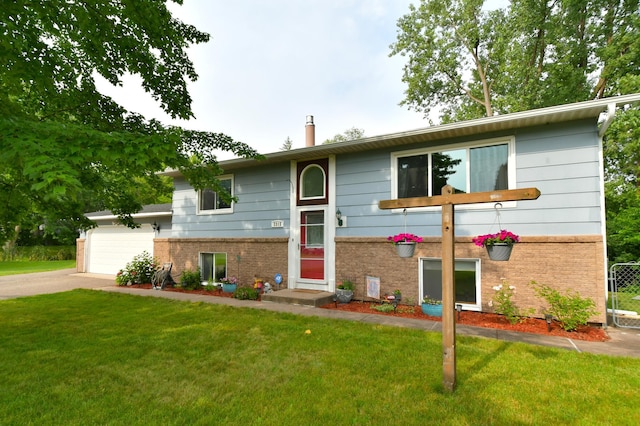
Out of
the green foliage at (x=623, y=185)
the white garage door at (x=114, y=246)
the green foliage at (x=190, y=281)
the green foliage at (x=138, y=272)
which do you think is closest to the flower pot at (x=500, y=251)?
the green foliage at (x=190, y=281)

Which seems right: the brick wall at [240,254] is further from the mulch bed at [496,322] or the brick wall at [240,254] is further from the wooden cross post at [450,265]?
the wooden cross post at [450,265]

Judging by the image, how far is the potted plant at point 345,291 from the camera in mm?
7492

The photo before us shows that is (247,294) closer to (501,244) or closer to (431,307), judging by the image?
(431,307)

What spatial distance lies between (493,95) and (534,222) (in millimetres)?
14869

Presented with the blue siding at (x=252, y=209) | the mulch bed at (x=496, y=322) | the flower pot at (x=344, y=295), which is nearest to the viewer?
the mulch bed at (x=496, y=322)

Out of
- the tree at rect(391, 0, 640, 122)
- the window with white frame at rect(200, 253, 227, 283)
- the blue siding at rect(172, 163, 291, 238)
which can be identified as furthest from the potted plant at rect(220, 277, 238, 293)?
the tree at rect(391, 0, 640, 122)

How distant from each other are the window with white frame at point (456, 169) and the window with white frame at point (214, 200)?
5164mm

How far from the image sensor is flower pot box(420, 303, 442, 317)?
621cm

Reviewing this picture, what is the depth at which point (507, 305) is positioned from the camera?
231 inches

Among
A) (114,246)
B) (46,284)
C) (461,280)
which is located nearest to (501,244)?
(461,280)

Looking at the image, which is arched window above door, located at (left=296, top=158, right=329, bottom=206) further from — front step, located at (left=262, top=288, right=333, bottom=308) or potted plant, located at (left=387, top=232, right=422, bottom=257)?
potted plant, located at (left=387, top=232, right=422, bottom=257)

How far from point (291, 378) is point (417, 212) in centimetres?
466

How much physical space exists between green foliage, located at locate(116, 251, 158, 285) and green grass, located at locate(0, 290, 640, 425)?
536 cm

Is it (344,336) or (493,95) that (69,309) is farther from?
(493,95)
